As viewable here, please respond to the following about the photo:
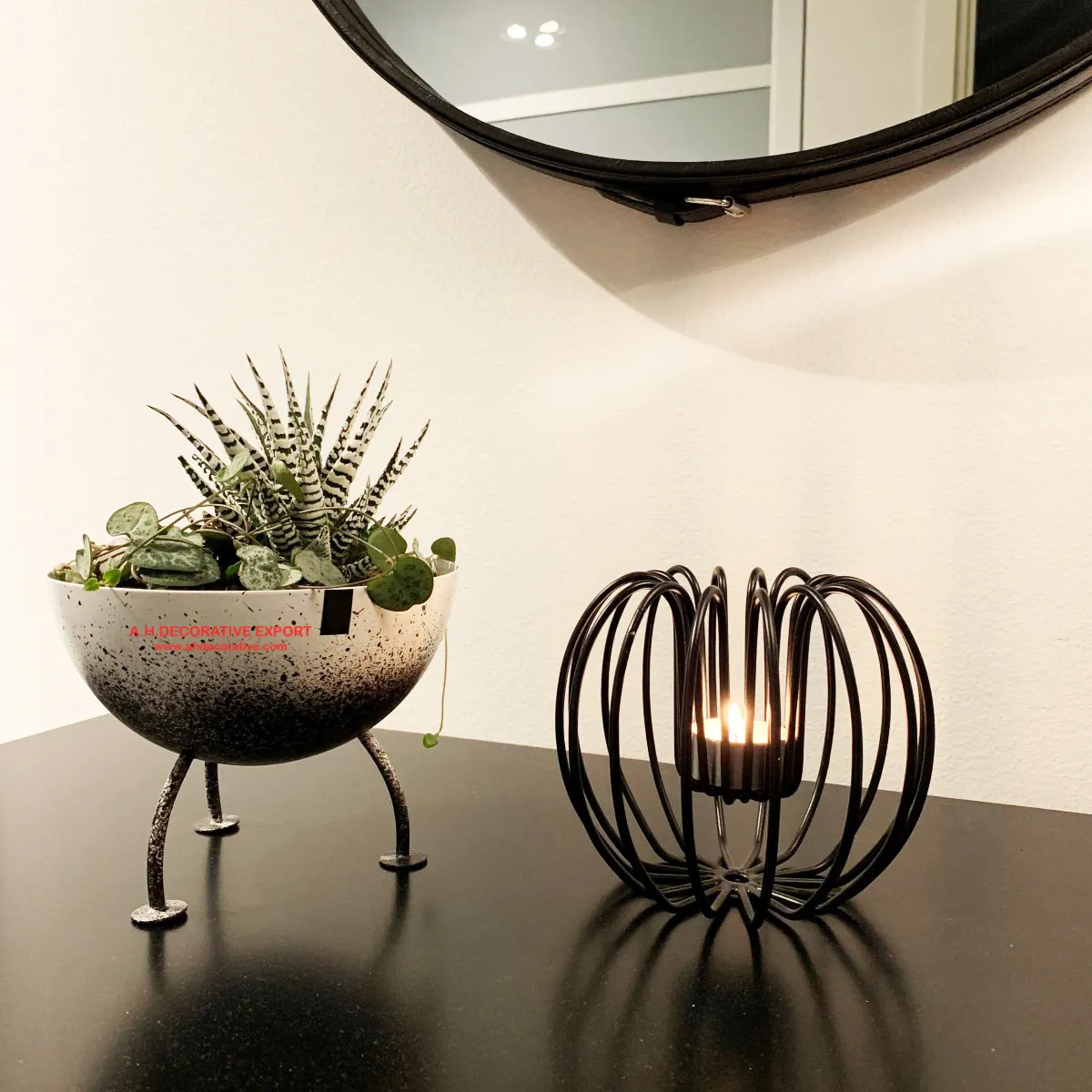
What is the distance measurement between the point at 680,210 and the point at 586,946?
64 centimetres

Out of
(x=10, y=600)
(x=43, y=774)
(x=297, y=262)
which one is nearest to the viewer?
(x=43, y=774)

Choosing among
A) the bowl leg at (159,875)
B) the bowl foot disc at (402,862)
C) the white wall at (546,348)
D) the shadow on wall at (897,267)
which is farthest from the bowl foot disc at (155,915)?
the shadow on wall at (897,267)

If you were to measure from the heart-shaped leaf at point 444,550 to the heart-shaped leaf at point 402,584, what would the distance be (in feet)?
0.36

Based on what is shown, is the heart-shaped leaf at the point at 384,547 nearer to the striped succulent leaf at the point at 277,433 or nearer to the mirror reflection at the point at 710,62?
the striped succulent leaf at the point at 277,433

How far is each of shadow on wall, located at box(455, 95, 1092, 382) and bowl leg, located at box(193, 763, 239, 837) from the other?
1.87 feet

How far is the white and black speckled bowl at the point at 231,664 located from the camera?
1.68ft

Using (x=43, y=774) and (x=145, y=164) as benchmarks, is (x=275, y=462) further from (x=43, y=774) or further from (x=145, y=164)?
(x=145, y=164)

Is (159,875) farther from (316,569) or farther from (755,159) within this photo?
(755,159)

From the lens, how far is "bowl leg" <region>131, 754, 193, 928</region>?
1.75 feet

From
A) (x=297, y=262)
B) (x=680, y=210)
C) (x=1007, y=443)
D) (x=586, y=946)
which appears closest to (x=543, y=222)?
(x=680, y=210)

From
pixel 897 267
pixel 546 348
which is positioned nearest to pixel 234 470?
pixel 546 348

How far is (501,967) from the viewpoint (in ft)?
1.58

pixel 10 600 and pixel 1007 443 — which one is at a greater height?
pixel 1007 443

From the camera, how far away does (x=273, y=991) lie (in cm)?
46
